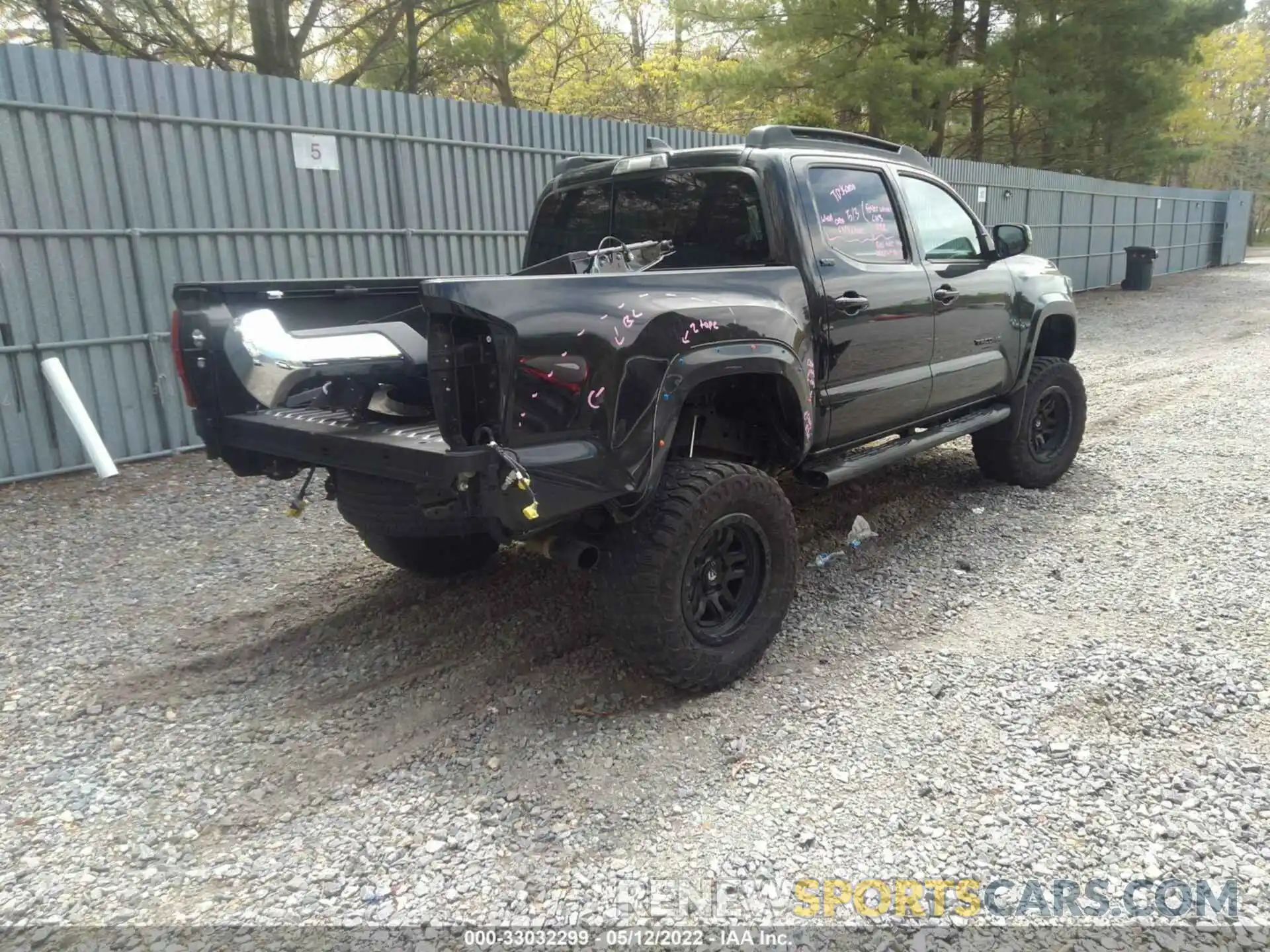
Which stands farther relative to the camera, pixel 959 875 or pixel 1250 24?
pixel 1250 24

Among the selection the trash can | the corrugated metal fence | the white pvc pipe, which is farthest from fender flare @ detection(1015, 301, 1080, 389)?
the trash can

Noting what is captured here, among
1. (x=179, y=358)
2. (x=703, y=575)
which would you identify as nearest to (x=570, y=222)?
(x=179, y=358)

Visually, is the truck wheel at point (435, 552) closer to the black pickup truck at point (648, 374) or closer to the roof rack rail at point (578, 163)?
the black pickup truck at point (648, 374)

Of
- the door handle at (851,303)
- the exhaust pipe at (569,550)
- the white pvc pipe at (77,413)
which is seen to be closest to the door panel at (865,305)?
the door handle at (851,303)

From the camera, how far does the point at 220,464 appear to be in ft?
23.0

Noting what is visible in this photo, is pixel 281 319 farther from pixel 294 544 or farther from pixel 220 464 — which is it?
pixel 220 464

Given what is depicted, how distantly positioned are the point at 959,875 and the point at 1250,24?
64506mm

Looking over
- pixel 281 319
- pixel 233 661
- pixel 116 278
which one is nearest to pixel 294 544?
pixel 233 661

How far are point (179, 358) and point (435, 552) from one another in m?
1.51

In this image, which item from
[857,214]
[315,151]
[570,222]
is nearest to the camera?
[857,214]

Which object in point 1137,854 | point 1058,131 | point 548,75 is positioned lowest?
point 1137,854

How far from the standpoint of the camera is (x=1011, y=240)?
205 inches

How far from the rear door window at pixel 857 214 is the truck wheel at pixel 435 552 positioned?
86.4 inches

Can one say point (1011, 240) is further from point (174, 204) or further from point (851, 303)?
point (174, 204)
